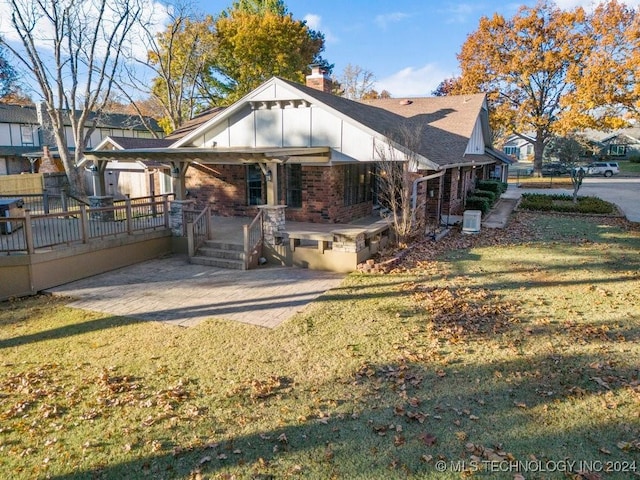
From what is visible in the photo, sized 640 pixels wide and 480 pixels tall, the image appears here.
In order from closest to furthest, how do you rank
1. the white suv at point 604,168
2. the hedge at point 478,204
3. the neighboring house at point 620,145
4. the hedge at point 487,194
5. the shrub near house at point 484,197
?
the hedge at point 478,204 → the shrub near house at point 484,197 → the hedge at point 487,194 → the white suv at point 604,168 → the neighboring house at point 620,145

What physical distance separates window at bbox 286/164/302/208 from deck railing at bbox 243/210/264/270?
9.36ft

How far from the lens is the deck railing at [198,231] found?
1176 cm

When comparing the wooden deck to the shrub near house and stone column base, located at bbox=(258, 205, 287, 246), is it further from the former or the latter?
the shrub near house

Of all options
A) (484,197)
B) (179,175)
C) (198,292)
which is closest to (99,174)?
(179,175)

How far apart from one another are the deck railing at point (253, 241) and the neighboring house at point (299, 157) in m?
0.79

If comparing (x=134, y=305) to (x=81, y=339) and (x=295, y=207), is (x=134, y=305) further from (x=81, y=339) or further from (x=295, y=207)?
(x=295, y=207)

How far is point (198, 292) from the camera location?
30.5 ft

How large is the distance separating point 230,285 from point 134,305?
2.04 m

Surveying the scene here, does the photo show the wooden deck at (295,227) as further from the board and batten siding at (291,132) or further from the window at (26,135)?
the window at (26,135)

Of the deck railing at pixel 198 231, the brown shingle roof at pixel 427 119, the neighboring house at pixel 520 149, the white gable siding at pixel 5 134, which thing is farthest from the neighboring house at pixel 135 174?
the neighboring house at pixel 520 149

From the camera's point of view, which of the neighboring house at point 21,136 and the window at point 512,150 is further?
the window at point 512,150

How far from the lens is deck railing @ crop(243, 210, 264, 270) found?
11.0m

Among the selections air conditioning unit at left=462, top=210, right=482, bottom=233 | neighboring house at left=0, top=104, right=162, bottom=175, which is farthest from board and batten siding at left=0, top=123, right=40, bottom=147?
air conditioning unit at left=462, top=210, right=482, bottom=233

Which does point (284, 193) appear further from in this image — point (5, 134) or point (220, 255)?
point (5, 134)
